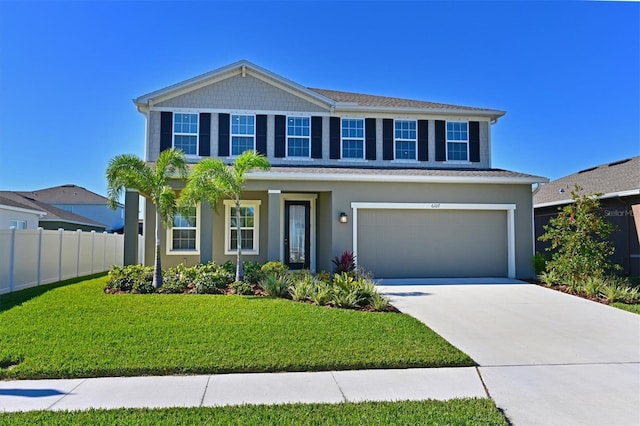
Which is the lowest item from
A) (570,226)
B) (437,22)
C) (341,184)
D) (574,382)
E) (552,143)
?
(574,382)

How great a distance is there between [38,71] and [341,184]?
10095 millimetres

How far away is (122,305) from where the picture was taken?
8914mm

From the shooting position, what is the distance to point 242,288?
416 inches

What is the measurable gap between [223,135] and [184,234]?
3841mm

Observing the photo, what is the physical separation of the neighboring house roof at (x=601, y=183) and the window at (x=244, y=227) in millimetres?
12030

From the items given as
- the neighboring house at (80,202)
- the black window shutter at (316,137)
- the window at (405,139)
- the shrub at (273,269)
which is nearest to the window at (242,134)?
the black window shutter at (316,137)

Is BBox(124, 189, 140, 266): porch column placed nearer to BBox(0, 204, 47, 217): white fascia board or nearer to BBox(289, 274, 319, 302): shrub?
BBox(289, 274, 319, 302): shrub

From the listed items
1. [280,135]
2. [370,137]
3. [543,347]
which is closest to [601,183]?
[370,137]

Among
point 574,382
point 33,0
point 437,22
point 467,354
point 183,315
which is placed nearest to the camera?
point 574,382

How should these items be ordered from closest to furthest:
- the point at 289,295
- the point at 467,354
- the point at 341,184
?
1. the point at 467,354
2. the point at 289,295
3. the point at 341,184

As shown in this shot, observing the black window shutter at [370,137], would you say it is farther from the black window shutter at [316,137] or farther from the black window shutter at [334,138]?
the black window shutter at [316,137]

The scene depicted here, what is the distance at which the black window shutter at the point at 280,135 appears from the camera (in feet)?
50.2

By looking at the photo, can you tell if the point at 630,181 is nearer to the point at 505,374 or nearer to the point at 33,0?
the point at 505,374

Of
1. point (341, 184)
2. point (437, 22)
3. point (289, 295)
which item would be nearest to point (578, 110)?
point (437, 22)
